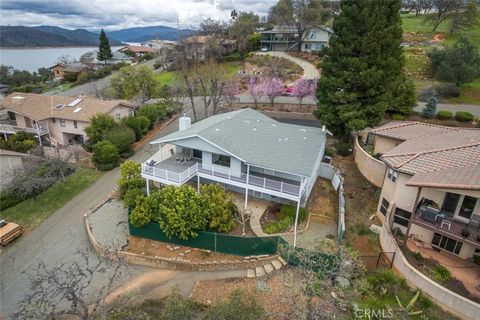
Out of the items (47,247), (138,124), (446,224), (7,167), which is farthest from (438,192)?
(7,167)

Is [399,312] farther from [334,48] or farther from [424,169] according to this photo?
[334,48]

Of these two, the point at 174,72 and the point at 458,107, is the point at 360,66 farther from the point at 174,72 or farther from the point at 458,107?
the point at 174,72

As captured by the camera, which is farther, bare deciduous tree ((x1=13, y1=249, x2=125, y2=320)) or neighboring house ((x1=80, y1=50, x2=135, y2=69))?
neighboring house ((x1=80, y1=50, x2=135, y2=69))

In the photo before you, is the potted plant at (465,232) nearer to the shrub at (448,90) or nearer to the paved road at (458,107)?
the paved road at (458,107)

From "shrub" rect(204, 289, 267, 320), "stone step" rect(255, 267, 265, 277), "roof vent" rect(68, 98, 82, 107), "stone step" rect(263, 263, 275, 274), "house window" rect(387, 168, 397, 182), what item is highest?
"house window" rect(387, 168, 397, 182)

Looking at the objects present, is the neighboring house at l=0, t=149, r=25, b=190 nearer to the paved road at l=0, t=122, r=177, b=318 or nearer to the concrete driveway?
the paved road at l=0, t=122, r=177, b=318

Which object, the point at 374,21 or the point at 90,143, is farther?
the point at 90,143

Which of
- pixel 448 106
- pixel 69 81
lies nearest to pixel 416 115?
pixel 448 106
